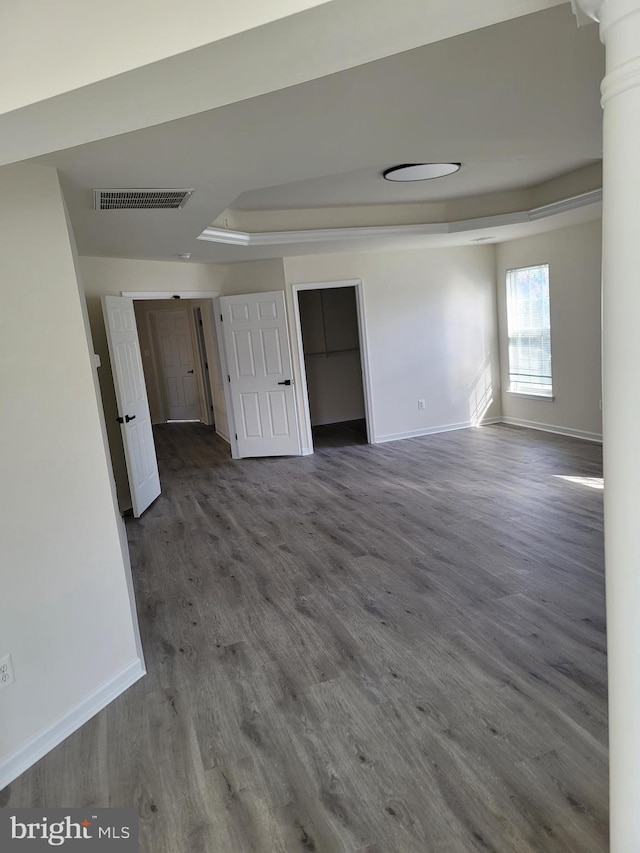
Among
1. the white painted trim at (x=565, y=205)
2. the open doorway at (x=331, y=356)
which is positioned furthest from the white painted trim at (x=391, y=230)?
the open doorway at (x=331, y=356)

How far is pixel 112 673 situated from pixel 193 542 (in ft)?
5.97

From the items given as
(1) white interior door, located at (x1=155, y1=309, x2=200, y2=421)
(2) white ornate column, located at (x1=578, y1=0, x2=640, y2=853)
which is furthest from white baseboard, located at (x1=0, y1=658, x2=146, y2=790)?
(1) white interior door, located at (x1=155, y1=309, x2=200, y2=421)

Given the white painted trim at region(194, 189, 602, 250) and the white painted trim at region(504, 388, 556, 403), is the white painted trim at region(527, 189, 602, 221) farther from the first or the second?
the white painted trim at region(504, 388, 556, 403)

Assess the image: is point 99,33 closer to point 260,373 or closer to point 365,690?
point 365,690

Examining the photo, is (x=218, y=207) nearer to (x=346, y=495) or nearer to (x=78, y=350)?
(x=78, y=350)

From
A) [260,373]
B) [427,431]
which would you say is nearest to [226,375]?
[260,373]

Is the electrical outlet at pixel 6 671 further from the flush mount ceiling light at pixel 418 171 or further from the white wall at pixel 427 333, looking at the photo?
the white wall at pixel 427 333

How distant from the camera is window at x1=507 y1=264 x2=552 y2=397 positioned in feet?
22.5

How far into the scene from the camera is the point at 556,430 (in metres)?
6.87

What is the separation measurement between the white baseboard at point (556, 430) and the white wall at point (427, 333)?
0.44 m

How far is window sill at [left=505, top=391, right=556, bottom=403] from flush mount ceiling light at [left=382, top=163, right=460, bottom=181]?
11.3 ft

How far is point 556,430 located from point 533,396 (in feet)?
1.87

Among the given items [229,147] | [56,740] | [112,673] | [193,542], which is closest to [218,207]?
[229,147]

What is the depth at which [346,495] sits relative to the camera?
521 centimetres
